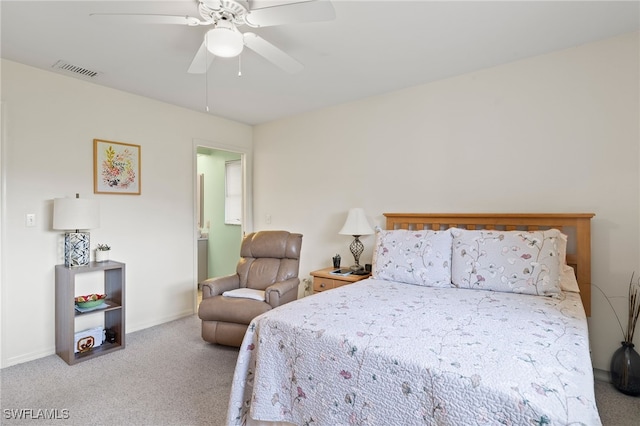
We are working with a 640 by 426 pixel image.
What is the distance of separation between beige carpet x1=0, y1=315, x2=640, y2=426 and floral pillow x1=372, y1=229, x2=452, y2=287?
126cm

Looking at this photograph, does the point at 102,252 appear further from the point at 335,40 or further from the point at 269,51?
the point at 335,40

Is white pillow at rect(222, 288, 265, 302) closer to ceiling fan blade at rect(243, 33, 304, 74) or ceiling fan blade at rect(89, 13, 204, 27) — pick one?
ceiling fan blade at rect(243, 33, 304, 74)

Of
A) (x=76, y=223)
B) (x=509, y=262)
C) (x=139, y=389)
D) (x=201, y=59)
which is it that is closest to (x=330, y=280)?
(x=509, y=262)

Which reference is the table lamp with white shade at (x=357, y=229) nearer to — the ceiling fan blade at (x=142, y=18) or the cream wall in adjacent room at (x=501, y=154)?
the cream wall in adjacent room at (x=501, y=154)

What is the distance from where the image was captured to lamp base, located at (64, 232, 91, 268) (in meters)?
2.97

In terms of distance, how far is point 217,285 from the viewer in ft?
10.5

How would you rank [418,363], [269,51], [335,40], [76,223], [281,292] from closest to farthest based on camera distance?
[418,363]
[269,51]
[335,40]
[76,223]
[281,292]

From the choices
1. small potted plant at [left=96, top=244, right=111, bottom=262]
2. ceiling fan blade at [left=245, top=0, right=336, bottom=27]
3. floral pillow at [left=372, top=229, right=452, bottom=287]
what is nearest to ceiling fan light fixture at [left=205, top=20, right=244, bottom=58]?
ceiling fan blade at [left=245, top=0, right=336, bottom=27]

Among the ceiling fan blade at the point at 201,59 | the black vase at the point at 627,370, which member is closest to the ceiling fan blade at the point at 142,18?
the ceiling fan blade at the point at 201,59

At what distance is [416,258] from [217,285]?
1.84 metres

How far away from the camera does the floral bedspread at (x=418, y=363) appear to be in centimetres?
107

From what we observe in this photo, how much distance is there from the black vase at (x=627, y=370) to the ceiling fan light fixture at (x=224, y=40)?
3158mm

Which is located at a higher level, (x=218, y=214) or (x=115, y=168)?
(x=115, y=168)

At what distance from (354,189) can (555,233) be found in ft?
6.52
